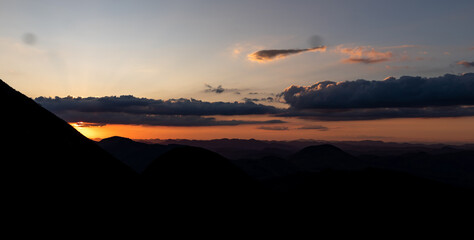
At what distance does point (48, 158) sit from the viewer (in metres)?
48.4

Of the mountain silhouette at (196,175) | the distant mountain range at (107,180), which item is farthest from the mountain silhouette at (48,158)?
the mountain silhouette at (196,175)

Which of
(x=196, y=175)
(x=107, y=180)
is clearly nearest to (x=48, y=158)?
(x=107, y=180)

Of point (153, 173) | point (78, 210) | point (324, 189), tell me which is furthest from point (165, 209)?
point (324, 189)

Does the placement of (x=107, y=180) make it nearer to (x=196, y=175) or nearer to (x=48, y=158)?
(x=48, y=158)

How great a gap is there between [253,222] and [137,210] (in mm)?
41294

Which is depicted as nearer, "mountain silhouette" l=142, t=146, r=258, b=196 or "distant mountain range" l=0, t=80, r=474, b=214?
"distant mountain range" l=0, t=80, r=474, b=214

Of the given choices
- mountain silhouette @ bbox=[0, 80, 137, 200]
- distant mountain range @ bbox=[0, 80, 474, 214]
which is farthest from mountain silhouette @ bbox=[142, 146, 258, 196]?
mountain silhouette @ bbox=[0, 80, 137, 200]

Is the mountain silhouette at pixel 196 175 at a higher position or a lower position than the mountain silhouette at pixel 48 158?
lower

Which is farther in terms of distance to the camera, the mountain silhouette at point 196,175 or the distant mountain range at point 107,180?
the mountain silhouette at point 196,175

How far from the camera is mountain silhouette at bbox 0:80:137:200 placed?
42.4m

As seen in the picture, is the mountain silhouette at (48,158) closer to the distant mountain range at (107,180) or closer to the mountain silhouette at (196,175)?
the distant mountain range at (107,180)

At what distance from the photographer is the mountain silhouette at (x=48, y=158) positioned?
4238 cm

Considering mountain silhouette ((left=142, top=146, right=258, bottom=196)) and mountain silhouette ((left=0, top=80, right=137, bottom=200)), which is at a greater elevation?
mountain silhouette ((left=0, top=80, right=137, bottom=200))

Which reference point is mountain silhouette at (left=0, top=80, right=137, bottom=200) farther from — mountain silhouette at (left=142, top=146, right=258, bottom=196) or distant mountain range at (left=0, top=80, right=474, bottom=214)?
mountain silhouette at (left=142, top=146, right=258, bottom=196)
